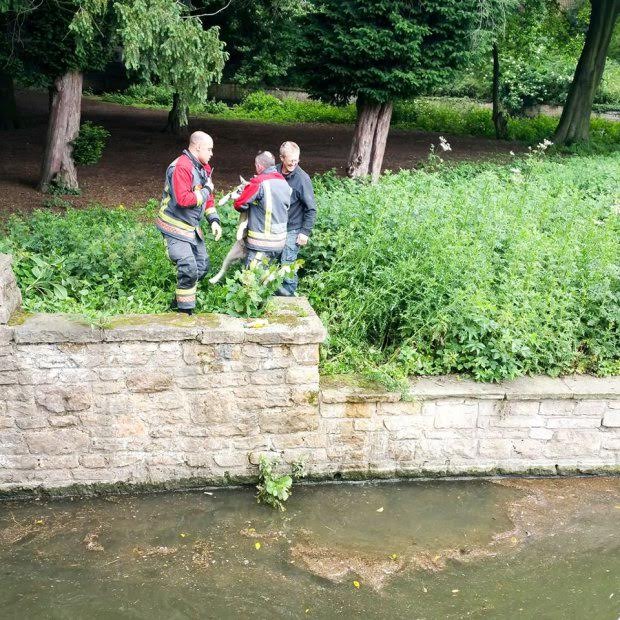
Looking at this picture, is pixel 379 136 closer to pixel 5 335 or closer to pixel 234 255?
pixel 234 255

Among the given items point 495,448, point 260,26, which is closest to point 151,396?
point 495,448

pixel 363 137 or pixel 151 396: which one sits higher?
pixel 363 137

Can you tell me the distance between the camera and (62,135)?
12.8 meters

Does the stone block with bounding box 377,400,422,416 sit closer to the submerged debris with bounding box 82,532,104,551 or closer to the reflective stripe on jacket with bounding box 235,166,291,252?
the reflective stripe on jacket with bounding box 235,166,291,252

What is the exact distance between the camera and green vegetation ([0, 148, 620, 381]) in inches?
258

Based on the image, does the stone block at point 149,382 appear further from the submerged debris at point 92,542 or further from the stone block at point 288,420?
the submerged debris at point 92,542

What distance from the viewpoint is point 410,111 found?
92.0 feet

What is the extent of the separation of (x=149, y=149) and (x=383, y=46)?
8304mm

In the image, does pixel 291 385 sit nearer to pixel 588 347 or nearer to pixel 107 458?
pixel 107 458

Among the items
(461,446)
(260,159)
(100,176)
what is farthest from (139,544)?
(100,176)

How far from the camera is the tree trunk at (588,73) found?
20438 millimetres

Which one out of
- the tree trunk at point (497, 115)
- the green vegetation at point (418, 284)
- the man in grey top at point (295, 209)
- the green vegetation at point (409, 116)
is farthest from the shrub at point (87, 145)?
the tree trunk at point (497, 115)

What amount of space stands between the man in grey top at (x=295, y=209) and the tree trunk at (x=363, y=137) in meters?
6.32

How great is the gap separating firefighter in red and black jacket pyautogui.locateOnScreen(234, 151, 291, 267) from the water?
2265 millimetres
